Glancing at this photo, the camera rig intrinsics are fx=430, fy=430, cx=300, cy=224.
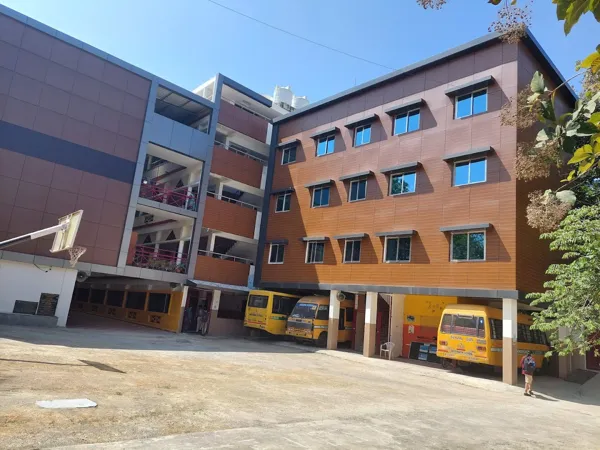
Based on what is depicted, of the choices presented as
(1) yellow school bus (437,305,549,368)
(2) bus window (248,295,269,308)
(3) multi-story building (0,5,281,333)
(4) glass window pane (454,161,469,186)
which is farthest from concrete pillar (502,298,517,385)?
(3) multi-story building (0,5,281,333)

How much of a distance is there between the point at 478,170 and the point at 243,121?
1703 cm

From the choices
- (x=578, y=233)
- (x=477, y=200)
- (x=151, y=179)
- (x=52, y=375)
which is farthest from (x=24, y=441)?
(x=151, y=179)

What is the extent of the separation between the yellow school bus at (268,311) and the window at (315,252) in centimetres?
266

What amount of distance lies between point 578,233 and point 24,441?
1485cm

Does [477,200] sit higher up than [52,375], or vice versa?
[477,200]

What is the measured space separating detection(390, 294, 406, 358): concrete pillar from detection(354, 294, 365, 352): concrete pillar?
Result: 113 inches

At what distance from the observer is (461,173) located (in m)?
20.4

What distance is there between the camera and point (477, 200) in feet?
63.6

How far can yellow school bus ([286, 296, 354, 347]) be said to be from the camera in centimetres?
2391

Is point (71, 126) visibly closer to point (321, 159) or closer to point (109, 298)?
point (321, 159)

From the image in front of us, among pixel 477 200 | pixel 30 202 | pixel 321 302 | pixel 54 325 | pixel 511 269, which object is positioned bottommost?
pixel 54 325

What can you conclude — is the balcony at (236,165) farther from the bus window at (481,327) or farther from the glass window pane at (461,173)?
the bus window at (481,327)

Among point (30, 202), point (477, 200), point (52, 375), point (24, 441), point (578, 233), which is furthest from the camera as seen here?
Answer: point (30, 202)

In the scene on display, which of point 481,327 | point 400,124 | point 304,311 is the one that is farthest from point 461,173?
point 304,311
